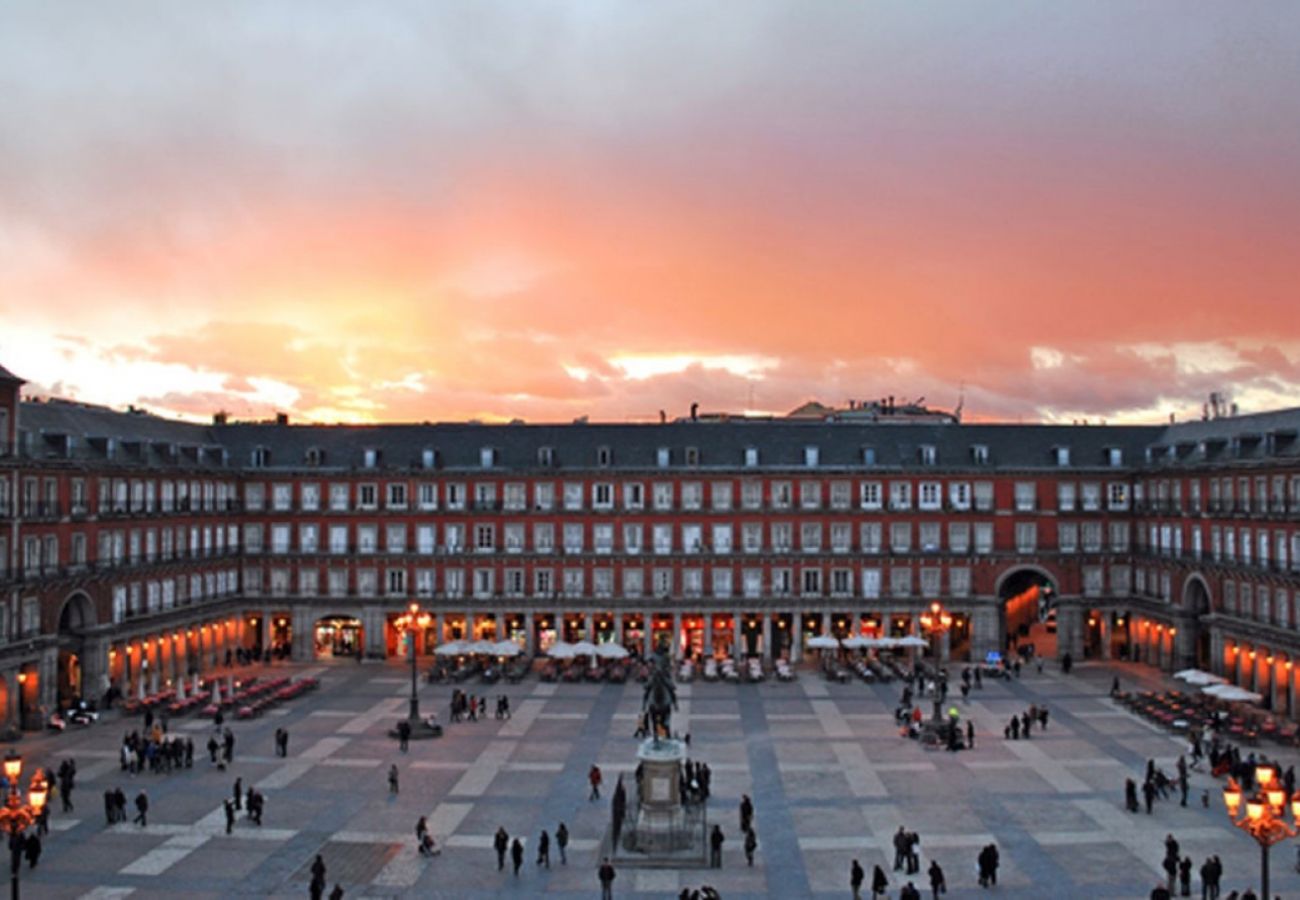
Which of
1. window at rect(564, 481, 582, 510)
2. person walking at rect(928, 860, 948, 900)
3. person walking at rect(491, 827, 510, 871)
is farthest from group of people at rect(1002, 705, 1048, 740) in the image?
window at rect(564, 481, 582, 510)

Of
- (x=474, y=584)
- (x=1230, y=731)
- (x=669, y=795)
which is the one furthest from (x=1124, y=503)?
(x=669, y=795)

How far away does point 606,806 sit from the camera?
140 ft

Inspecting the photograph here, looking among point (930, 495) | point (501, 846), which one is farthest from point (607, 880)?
point (930, 495)

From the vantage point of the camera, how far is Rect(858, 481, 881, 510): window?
267 ft

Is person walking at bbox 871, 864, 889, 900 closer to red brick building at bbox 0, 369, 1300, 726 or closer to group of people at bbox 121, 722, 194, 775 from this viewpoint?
group of people at bbox 121, 722, 194, 775

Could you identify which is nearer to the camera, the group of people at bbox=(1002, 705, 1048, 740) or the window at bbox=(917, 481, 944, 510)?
the group of people at bbox=(1002, 705, 1048, 740)

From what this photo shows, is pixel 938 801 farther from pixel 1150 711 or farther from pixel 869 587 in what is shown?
pixel 869 587

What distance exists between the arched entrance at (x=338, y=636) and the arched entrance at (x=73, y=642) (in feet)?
65.9

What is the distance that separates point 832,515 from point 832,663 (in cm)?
1223

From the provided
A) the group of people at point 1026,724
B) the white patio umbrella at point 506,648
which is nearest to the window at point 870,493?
the group of people at point 1026,724

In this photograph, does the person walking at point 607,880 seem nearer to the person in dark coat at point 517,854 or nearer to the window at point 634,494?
the person in dark coat at point 517,854

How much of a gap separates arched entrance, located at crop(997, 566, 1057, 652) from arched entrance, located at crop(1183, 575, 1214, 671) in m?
10.1

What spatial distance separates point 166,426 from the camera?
264ft

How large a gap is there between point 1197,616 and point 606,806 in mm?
45037
